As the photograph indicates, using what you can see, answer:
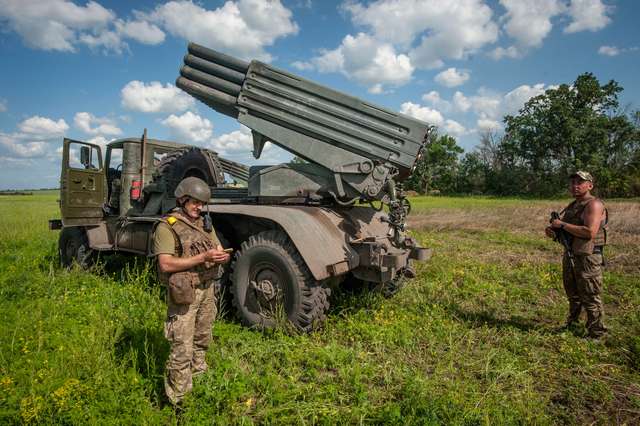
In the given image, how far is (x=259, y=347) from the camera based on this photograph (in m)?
3.86

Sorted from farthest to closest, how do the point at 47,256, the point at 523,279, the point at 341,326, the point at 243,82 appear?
the point at 47,256 → the point at 523,279 → the point at 243,82 → the point at 341,326

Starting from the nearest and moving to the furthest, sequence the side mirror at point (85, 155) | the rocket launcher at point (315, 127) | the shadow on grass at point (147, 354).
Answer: the shadow on grass at point (147, 354)
the rocket launcher at point (315, 127)
the side mirror at point (85, 155)

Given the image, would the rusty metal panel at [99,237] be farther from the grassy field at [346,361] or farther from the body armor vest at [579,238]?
Result: the body armor vest at [579,238]

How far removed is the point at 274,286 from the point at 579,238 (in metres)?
3.45

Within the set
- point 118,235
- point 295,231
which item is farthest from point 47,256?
point 295,231

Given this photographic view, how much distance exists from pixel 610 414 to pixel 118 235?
686 cm

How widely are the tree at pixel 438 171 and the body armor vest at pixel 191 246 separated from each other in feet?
166

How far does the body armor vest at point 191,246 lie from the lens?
2863 millimetres

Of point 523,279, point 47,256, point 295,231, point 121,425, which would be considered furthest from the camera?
point 47,256

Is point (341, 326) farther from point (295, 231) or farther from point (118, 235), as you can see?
point (118, 235)

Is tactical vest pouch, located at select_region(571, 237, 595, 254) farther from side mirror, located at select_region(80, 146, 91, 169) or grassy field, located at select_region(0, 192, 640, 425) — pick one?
side mirror, located at select_region(80, 146, 91, 169)

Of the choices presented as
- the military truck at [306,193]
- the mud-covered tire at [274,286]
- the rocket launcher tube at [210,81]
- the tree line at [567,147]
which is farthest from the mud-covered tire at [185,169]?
the tree line at [567,147]

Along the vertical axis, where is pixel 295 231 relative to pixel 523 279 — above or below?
above

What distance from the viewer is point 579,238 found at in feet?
13.9
